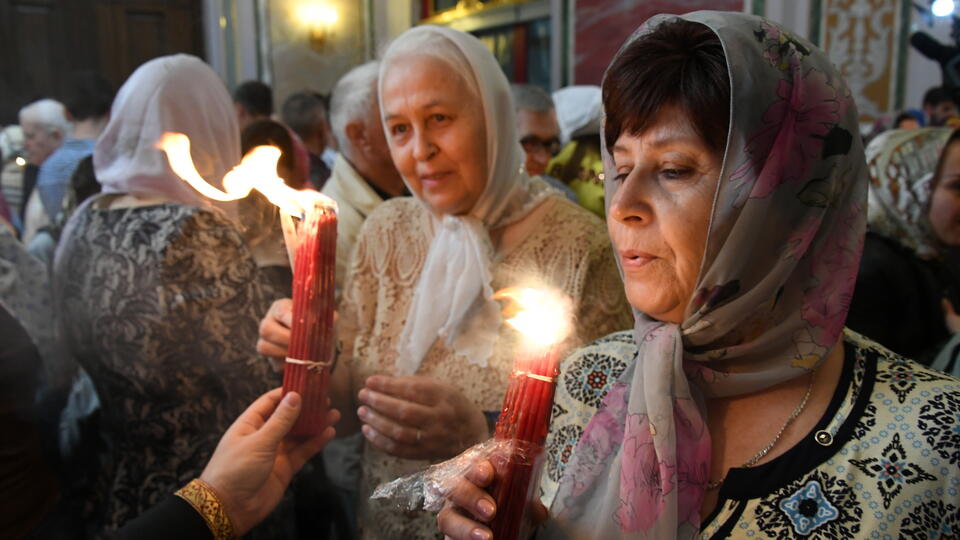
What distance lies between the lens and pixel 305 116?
4.73 meters

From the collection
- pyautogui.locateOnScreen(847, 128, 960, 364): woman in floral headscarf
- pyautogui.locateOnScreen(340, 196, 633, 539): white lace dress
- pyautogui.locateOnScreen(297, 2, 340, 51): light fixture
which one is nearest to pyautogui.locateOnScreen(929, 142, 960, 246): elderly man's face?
pyautogui.locateOnScreen(847, 128, 960, 364): woman in floral headscarf

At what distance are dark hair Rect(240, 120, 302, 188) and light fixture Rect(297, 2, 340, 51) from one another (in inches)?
239

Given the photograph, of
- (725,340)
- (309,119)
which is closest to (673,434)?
(725,340)

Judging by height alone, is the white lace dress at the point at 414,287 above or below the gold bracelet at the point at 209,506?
above

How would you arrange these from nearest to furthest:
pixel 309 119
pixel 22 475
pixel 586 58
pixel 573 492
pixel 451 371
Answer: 1. pixel 573 492
2. pixel 22 475
3. pixel 451 371
4. pixel 309 119
5. pixel 586 58

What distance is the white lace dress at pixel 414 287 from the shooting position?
1715mm

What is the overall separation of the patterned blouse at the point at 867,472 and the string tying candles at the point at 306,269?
0.74 meters

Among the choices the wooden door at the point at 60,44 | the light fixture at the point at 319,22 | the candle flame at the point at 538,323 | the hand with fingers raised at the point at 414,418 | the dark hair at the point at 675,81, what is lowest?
the hand with fingers raised at the point at 414,418

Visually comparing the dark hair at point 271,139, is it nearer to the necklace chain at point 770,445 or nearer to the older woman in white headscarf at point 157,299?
the older woman in white headscarf at point 157,299

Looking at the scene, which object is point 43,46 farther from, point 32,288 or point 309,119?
point 32,288

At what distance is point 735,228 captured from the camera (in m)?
1.03

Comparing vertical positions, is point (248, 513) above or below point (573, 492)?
below

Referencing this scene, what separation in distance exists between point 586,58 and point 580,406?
503 cm

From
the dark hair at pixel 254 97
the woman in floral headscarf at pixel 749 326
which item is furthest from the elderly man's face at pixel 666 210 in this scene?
the dark hair at pixel 254 97
